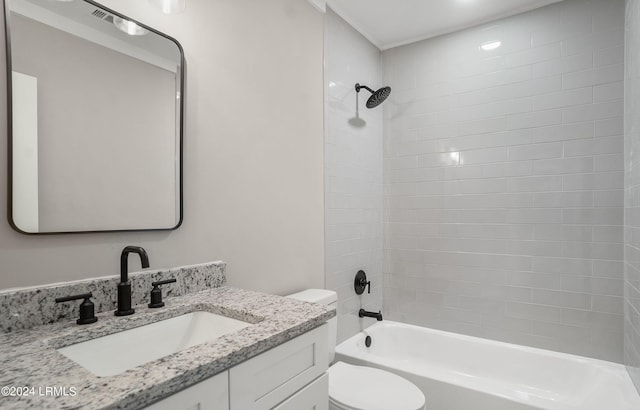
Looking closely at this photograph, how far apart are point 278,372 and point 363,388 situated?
3.25 feet

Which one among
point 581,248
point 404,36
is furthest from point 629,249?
point 404,36

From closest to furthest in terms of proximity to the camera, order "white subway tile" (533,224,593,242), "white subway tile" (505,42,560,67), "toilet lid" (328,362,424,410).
Result: 1. "toilet lid" (328,362,424,410)
2. "white subway tile" (533,224,593,242)
3. "white subway tile" (505,42,560,67)

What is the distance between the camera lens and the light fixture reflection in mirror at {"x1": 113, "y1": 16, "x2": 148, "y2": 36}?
121 centimetres

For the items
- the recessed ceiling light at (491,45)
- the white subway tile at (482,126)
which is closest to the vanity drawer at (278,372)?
the white subway tile at (482,126)

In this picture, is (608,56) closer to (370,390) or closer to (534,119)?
(534,119)

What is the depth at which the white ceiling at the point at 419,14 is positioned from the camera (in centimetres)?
233

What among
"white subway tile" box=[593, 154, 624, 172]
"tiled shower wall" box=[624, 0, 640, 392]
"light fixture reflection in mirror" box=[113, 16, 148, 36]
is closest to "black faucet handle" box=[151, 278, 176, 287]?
"light fixture reflection in mirror" box=[113, 16, 148, 36]

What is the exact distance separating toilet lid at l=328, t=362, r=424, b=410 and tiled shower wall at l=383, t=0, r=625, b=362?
3.38 ft

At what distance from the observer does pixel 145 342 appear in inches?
43.2

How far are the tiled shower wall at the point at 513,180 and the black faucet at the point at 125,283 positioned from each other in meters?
2.16

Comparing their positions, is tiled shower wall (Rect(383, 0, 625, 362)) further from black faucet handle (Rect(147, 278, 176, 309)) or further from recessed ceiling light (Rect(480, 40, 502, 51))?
black faucet handle (Rect(147, 278, 176, 309))

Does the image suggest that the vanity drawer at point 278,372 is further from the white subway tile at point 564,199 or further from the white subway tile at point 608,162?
the white subway tile at point 608,162

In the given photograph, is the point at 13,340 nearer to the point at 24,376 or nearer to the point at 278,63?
the point at 24,376

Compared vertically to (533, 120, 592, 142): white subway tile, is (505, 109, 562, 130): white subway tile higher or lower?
higher
